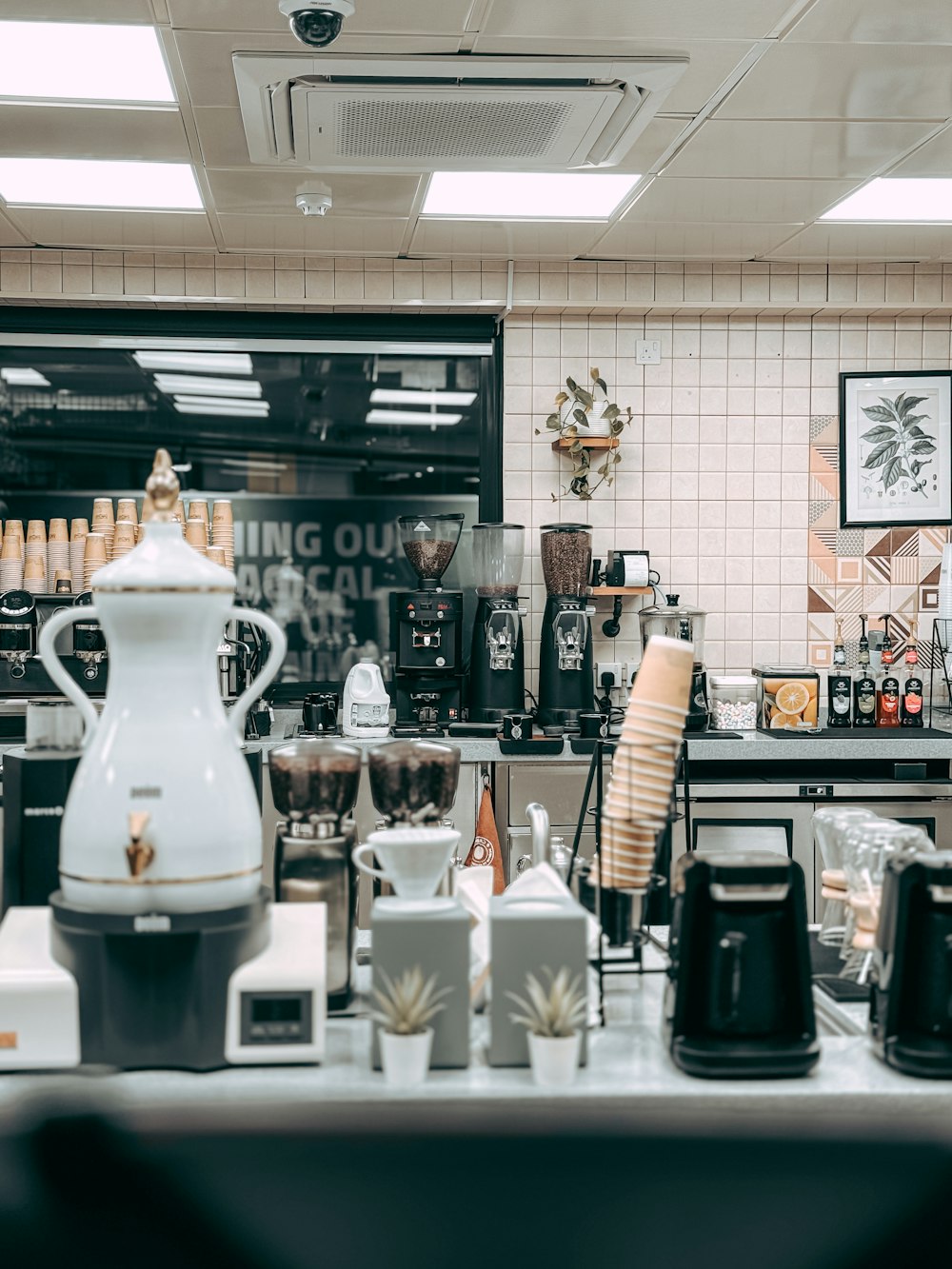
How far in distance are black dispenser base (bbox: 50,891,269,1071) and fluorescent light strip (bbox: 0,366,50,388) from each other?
151 inches

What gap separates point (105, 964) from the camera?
1.18 meters

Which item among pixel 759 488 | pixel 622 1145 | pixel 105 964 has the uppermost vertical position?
pixel 759 488

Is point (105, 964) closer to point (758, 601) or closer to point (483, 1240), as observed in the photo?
point (483, 1240)

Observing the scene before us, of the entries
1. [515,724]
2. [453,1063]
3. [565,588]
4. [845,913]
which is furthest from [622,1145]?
[565,588]

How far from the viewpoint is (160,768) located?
1.18m

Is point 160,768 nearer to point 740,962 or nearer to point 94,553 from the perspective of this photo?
point 740,962

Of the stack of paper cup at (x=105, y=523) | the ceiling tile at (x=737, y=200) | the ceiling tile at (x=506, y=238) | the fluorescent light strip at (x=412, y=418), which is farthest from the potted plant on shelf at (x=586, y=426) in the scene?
the stack of paper cup at (x=105, y=523)

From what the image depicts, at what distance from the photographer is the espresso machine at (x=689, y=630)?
4121mm

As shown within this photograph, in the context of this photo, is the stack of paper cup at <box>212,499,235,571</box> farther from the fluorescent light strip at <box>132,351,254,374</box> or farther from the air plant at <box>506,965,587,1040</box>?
the air plant at <box>506,965,587,1040</box>

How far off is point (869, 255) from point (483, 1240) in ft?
14.4

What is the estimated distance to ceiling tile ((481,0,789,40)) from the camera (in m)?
2.43

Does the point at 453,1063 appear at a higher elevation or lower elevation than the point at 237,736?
lower

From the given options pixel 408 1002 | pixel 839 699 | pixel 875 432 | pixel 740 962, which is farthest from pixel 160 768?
pixel 875 432

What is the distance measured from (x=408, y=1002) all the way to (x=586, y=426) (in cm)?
347
